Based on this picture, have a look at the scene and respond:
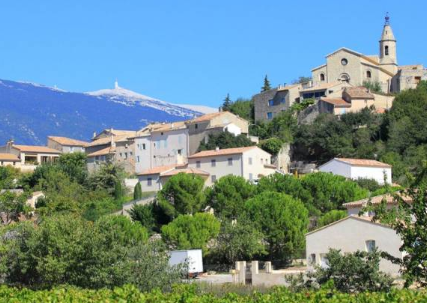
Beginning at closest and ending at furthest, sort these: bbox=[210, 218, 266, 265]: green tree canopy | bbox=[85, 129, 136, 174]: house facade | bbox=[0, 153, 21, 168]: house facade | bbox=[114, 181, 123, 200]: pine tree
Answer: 1. bbox=[210, 218, 266, 265]: green tree canopy
2. bbox=[114, 181, 123, 200]: pine tree
3. bbox=[85, 129, 136, 174]: house facade
4. bbox=[0, 153, 21, 168]: house facade

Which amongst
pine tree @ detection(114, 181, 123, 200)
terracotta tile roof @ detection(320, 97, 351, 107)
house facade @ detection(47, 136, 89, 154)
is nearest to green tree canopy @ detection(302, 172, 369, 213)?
pine tree @ detection(114, 181, 123, 200)

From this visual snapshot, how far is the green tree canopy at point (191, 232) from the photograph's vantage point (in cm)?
5828

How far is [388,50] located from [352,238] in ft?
207

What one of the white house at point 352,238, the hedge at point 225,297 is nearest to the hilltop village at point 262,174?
the white house at point 352,238

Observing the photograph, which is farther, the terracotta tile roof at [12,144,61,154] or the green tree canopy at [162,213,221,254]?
the terracotta tile roof at [12,144,61,154]

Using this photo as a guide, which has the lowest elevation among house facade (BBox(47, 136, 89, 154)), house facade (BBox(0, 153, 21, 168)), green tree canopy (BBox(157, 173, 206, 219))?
green tree canopy (BBox(157, 173, 206, 219))

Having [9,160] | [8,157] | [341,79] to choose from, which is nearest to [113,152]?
[9,160]

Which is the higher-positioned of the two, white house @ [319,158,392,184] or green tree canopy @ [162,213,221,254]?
white house @ [319,158,392,184]

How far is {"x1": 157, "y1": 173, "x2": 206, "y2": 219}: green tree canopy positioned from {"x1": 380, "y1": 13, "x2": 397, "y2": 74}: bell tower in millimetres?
43842

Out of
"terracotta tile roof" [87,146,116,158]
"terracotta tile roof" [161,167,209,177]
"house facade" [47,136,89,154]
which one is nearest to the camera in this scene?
"terracotta tile roof" [161,167,209,177]

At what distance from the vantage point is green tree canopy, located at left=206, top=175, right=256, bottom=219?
65.2 metres

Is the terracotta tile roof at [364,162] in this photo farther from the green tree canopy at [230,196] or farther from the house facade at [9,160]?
the house facade at [9,160]

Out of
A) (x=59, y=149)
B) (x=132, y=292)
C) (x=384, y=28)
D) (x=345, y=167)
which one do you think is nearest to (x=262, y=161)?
(x=345, y=167)

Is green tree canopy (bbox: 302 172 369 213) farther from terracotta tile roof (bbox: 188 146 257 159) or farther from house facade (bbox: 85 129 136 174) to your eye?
house facade (bbox: 85 129 136 174)
